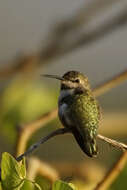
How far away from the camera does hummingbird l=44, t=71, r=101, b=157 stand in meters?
1.16

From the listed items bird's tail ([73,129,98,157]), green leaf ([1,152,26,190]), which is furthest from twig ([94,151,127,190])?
green leaf ([1,152,26,190])

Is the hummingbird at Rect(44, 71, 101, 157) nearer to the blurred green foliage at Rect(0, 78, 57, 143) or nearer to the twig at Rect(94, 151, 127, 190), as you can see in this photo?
the twig at Rect(94, 151, 127, 190)

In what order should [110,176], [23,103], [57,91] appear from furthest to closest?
[57,91], [23,103], [110,176]

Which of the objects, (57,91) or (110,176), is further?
(57,91)

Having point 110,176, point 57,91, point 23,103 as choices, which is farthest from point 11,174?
point 57,91

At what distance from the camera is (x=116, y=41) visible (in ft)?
16.2

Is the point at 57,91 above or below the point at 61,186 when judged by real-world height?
above

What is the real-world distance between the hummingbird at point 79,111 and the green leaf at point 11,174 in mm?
213

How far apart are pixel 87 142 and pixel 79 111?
19 cm

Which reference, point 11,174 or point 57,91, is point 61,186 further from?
point 57,91

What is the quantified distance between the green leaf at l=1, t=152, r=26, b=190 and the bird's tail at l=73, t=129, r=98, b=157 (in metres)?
0.21

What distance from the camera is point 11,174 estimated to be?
0.91 meters

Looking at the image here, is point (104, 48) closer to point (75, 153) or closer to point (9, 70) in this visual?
point (75, 153)

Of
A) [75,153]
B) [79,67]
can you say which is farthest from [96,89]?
[79,67]
